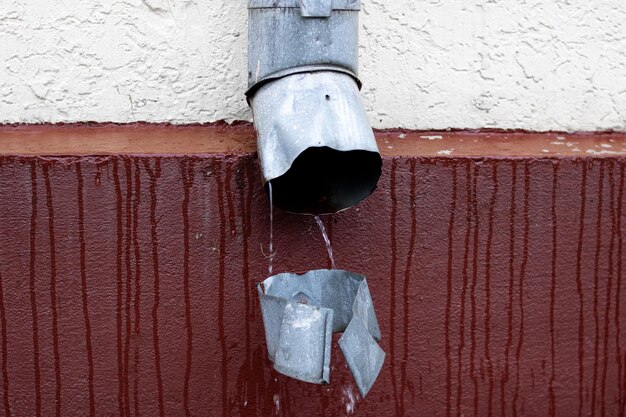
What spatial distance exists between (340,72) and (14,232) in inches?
40.2

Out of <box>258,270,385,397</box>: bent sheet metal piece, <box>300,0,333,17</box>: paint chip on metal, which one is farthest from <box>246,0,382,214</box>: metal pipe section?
<box>258,270,385,397</box>: bent sheet metal piece

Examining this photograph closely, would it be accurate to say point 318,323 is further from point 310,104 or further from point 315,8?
point 315,8

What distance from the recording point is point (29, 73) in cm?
246

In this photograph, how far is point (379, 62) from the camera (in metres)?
2.59

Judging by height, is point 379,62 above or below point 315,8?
below

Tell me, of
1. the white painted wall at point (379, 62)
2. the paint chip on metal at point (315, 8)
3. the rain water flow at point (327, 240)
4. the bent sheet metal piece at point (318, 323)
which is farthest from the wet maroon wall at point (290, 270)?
the paint chip on metal at point (315, 8)

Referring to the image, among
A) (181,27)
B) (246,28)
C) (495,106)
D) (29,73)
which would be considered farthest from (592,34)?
(29,73)

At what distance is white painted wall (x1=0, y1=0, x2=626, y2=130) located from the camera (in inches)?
96.8

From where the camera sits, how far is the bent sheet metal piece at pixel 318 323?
6.77ft

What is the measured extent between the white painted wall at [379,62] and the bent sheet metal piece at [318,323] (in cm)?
62

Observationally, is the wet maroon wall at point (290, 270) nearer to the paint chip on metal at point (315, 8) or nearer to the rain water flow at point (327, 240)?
the rain water flow at point (327, 240)

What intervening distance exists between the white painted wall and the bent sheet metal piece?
617 mm

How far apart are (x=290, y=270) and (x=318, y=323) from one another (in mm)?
366

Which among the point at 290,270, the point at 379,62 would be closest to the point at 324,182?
the point at 290,270
